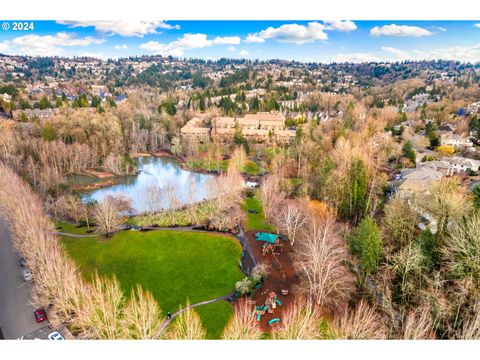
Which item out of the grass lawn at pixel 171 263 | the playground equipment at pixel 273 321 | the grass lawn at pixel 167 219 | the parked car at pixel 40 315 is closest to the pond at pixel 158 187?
the grass lawn at pixel 167 219

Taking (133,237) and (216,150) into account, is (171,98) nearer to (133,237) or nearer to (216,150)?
(216,150)

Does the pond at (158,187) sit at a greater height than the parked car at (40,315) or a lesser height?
greater

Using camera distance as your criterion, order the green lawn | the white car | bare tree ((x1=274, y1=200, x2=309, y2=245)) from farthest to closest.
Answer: the green lawn, bare tree ((x1=274, y1=200, x2=309, y2=245)), the white car

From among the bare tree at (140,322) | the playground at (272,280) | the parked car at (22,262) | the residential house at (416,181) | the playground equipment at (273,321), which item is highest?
the residential house at (416,181)

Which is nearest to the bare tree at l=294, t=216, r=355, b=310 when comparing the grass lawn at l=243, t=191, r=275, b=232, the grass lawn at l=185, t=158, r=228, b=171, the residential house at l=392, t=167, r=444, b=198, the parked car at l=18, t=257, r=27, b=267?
the grass lawn at l=243, t=191, r=275, b=232

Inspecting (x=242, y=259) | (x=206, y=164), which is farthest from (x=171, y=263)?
(x=206, y=164)

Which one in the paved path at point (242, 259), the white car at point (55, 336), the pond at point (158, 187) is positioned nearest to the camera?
the white car at point (55, 336)

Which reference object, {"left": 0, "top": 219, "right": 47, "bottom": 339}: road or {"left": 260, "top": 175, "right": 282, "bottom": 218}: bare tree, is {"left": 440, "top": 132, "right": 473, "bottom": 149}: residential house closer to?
{"left": 260, "top": 175, "right": 282, "bottom": 218}: bare tree

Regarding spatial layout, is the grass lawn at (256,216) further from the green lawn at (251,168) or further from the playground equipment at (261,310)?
the playground equipment at (261,310)
